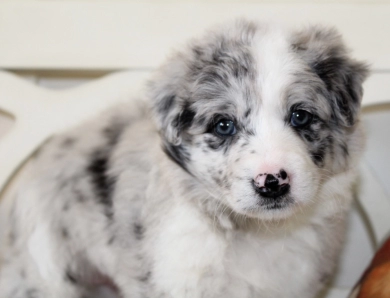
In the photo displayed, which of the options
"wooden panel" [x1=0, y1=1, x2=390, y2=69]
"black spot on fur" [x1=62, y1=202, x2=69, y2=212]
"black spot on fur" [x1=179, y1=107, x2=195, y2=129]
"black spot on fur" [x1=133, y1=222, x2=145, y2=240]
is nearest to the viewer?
"black spot on fur" [x1=179, y1=107, x2=195, y2=129]

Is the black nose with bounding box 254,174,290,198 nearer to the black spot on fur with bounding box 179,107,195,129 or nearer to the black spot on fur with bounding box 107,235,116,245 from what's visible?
the black spot on fur with bounding box 179,107,195,129

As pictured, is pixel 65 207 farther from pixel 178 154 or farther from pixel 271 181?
pixel 271 181

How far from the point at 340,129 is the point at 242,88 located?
33 cm

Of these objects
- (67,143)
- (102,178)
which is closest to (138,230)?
(102,178)

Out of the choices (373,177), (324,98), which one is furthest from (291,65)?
(373,177)

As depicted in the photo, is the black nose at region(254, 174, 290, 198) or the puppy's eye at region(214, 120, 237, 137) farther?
the puppy's eye at region(214, 120, 237, 137)

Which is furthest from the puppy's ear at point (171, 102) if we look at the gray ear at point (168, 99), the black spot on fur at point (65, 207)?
the black spot on fur at point (65, 207)

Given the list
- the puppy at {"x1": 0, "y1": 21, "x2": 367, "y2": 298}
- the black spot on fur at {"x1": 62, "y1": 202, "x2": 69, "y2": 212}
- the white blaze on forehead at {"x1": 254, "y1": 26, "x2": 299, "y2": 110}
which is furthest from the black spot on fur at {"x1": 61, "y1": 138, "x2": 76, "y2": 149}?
the white blaze on forehead at {"x1": 254, "y1": 26, "x2": 299, "y2": 110}

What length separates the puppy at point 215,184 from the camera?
5.13 feet

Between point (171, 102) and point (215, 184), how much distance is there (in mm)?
272

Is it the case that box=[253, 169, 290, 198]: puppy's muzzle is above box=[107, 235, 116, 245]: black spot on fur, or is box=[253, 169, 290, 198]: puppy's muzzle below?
above

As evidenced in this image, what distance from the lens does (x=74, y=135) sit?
206 cm

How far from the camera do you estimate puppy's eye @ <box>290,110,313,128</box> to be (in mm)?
1596

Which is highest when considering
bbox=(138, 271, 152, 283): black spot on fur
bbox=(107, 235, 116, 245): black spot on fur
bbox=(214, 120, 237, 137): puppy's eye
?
bbox=(214, 120, 237, 137): puppy's eye
